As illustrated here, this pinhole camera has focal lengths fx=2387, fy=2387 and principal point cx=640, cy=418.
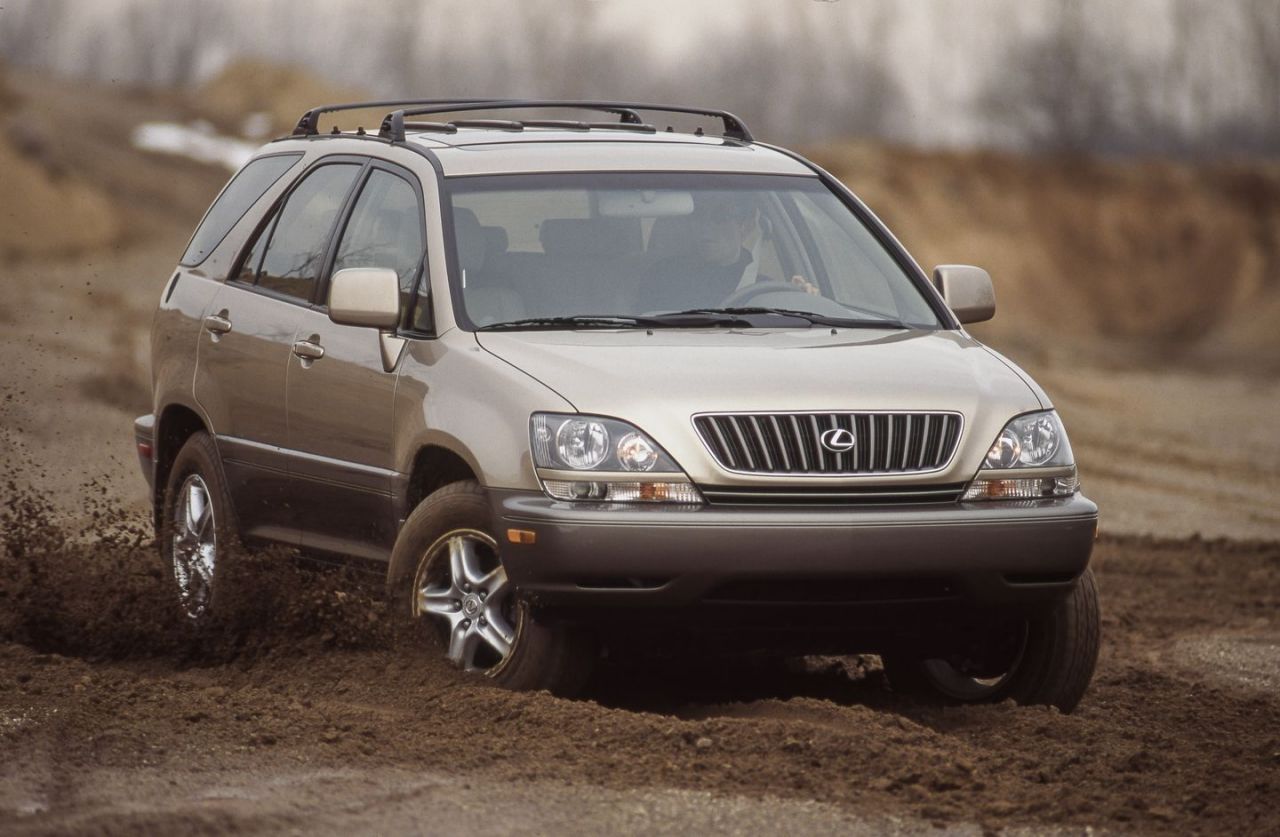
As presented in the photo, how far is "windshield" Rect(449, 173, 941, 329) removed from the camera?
7652 mm

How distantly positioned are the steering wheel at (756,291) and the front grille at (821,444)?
1103 millimetres

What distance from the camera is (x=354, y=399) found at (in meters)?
7.78

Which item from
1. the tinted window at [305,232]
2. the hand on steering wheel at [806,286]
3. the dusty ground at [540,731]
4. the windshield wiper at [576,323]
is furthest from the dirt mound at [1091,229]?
the windshield wiper at [576,323]

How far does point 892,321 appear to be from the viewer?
791cm

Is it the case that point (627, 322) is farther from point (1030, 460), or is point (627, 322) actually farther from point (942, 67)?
point (942, 67)

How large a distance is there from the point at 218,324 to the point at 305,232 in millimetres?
504

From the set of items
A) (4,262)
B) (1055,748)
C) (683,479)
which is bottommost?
(4,262)

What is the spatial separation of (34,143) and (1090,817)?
139 ft

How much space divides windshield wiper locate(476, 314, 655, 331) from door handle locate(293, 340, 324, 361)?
82 cm

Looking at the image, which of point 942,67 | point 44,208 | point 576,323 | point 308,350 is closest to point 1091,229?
point 942,67

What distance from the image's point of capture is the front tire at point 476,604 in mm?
6895

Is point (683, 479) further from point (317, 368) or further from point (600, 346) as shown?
point (317, 368)

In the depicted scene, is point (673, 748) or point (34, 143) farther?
point (34, 143)

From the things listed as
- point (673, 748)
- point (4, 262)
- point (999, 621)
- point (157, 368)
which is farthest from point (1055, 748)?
point (4, 262)
